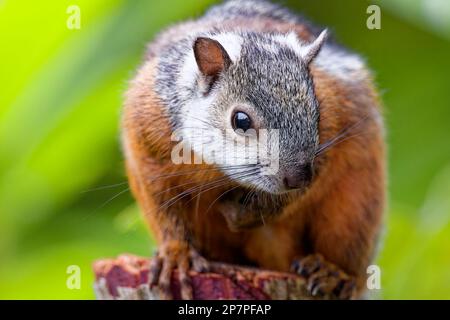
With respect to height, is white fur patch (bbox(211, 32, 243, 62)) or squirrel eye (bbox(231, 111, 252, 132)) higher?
white fur patch (bbox(211, 32, 243, 62))

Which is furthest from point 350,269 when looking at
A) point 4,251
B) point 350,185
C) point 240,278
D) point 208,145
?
point 4,251

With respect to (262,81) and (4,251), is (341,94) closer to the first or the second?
(262,81)

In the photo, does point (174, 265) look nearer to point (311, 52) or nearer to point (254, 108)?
point (254, 108)

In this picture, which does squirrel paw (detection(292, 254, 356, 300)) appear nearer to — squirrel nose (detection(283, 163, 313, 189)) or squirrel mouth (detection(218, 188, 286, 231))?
squirrel mouth (detection(218, 188, 286, 231))

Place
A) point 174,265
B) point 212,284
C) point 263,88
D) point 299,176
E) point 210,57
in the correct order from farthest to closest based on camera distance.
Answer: point 174,265 < point 212,284 < point 210,57 < point 263,88 < point 299,176

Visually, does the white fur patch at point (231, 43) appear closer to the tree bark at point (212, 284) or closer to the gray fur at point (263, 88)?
the gray fur at point (263, 88)

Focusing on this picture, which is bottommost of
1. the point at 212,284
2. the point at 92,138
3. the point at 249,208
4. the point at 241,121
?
the point at 212,284

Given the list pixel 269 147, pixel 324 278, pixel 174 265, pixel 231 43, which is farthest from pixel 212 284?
pixel 231 43

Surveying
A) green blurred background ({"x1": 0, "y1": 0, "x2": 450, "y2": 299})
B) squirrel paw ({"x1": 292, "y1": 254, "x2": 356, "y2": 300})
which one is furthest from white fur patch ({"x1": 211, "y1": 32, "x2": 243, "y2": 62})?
squirrel paw ({"x1": 292, "y1": 254, "x2": 356, "y2": 300})
